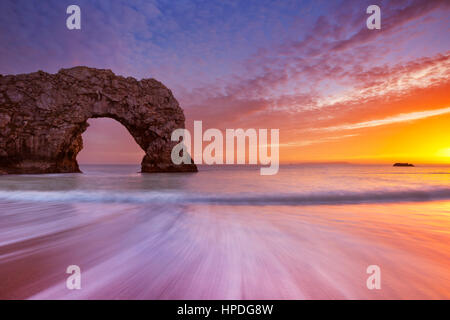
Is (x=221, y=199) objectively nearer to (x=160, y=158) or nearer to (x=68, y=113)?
(x=160, y=158)

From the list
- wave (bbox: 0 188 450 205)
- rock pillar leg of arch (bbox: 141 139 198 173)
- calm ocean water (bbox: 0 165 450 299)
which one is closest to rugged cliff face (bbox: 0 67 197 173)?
rock pillar leg of arch (bbox: 141 139 198 173)

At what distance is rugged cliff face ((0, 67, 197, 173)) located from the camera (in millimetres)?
17219

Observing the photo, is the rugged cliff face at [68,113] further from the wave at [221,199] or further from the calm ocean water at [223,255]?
the calm ocean water at [223,255]

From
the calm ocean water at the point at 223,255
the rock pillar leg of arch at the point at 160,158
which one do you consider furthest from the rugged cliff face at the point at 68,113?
the calm ocean water at the point at 223,255

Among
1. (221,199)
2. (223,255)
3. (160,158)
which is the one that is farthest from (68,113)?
(223,255)

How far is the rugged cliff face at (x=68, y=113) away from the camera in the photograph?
1722 cm

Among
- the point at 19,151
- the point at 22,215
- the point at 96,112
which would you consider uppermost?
the point at 96,112

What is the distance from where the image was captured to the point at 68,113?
18578mm

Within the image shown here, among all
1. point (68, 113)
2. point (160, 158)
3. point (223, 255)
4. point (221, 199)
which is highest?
point (68, 113)

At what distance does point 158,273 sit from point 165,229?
1.46 meters
